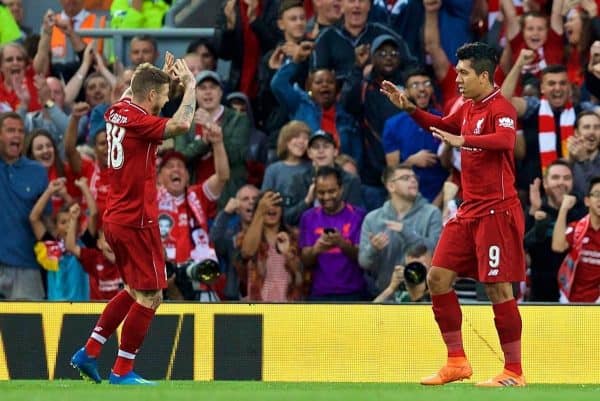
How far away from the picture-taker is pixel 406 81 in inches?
584

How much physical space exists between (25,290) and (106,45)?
3911 mm

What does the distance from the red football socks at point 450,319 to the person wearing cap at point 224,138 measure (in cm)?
476

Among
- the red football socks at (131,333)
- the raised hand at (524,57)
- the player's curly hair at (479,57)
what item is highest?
the raised hand at (524,57)

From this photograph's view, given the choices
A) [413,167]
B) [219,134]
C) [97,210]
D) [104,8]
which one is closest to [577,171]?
[413,167]

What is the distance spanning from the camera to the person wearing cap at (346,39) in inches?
608

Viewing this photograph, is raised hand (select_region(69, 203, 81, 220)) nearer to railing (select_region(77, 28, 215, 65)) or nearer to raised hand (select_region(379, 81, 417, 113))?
railing (select_region(77, 28, 215, 65))

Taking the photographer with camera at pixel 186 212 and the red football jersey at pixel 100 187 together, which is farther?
the red football jersey at pixel 100 187

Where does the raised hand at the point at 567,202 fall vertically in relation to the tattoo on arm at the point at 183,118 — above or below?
below

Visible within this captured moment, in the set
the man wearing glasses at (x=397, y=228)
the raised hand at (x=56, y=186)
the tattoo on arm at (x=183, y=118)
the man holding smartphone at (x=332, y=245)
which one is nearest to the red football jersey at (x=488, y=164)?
the tattoo on arm at (x=183, y=118)

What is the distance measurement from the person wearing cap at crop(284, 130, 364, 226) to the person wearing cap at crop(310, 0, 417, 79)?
1055mm

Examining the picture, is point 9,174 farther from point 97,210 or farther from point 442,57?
point 442,57

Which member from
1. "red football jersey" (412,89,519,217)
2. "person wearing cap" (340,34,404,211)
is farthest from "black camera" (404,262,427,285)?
"red football jersey" (412,89,519,217)

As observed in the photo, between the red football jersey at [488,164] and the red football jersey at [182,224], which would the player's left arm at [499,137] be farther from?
the red football jersey at [182,224]

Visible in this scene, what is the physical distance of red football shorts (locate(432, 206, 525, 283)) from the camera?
1048cm
